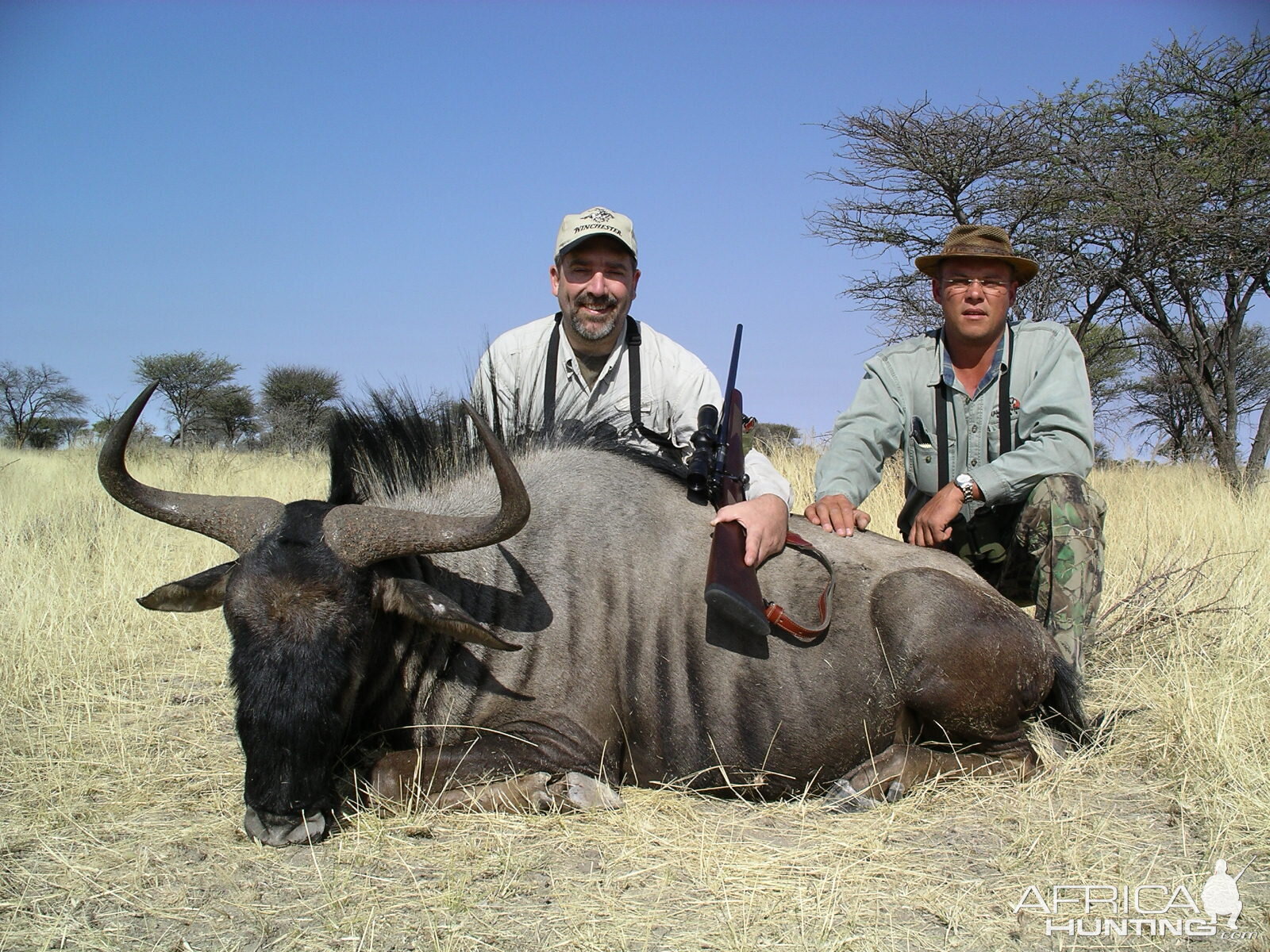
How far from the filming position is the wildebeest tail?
4.03m

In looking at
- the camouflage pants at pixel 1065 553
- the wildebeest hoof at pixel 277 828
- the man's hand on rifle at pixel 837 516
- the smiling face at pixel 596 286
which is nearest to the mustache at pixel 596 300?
the smiling face at pixel 596 286

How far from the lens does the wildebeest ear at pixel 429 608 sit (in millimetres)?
3371

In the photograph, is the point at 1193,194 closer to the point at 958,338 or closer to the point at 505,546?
the point at 958,338

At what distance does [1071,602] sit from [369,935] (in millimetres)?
3314

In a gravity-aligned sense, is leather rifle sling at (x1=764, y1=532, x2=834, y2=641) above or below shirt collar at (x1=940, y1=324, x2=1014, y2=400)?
below

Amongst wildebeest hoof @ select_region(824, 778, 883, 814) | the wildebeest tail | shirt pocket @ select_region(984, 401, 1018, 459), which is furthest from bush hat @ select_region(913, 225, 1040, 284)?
wildebeest hoof @ select_region(824, 778, 883, 814)

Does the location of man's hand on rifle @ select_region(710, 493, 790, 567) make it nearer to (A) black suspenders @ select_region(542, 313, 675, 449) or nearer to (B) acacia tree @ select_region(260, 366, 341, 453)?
(A) black suspenders @ select_region(542, 313, 675, 449)

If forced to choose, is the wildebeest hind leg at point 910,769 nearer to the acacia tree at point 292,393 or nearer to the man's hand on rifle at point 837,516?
the man's hand on rifle at point 837,516

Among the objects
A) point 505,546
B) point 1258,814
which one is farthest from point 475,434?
point 1258,814

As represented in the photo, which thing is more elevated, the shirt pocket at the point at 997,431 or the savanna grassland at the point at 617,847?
the shirt pocket at the point at 997,431

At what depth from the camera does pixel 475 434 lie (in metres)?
4.22

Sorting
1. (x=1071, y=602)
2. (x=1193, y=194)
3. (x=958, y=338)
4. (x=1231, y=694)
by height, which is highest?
(x=1193, y=194)

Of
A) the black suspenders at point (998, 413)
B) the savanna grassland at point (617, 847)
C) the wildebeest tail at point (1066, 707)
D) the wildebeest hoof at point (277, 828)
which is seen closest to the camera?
the savanna grassland at point (617, 847)

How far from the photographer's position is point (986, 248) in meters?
4.77
